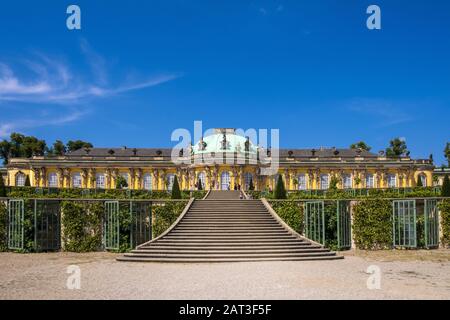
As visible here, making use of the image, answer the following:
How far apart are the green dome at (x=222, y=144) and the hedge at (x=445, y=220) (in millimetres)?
35014

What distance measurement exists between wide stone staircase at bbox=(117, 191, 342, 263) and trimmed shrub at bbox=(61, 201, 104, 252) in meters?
3.90

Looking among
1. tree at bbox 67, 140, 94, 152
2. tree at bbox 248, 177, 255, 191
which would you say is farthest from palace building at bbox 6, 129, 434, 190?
tree at bbox 67, 140, 94, 152

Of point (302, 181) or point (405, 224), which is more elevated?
point (302, 181)

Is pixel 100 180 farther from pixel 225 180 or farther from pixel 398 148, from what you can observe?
pixel 398 148

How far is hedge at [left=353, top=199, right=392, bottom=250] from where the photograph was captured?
21.5m

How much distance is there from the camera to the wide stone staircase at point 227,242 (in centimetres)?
1675

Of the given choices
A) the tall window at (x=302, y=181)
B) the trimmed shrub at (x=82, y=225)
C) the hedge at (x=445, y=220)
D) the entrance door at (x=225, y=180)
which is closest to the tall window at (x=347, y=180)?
the tall window at (x=302, y=181)

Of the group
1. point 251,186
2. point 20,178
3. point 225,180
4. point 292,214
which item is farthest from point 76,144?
point 292,214

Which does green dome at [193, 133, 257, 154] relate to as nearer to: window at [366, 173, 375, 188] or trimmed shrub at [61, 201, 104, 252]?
window at [366, 173, 375, 188]

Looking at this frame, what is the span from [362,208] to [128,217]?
10854 millimetres

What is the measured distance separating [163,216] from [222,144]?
3538 cm

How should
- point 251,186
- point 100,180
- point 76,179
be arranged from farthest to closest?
point 100,180 < point 76,179 < point 251,186

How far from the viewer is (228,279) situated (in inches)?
504

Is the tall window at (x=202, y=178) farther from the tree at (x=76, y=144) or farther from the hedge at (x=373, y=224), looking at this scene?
the hedge at (x=373, y=224)
